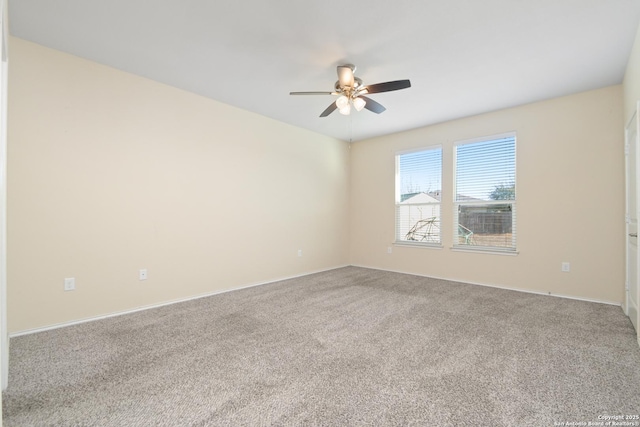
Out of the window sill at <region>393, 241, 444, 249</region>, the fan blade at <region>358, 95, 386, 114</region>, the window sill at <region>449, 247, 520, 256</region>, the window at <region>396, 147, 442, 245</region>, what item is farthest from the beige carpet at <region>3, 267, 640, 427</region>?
the fan blade at <region>358, 95, 386, 114</region>

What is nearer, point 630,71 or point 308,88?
point 630,71

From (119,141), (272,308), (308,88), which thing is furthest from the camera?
(308,88)

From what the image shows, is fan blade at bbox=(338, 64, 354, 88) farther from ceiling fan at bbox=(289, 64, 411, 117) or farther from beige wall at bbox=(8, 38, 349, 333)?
beige wall at bbox=(8, 38, 349, 333)

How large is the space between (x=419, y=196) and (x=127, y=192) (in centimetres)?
428

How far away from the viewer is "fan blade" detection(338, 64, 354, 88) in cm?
294

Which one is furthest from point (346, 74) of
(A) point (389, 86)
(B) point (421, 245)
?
(B) point (421, 245)

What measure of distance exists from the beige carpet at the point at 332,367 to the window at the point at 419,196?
1.90 meters

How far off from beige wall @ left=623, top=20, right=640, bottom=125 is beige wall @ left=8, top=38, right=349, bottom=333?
13.1ft

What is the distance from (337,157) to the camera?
19.2ft

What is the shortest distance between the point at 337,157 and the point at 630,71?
3.99 meters

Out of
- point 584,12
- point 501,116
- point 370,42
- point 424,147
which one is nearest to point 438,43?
point 370,42

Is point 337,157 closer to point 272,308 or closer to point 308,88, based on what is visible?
point 308,88

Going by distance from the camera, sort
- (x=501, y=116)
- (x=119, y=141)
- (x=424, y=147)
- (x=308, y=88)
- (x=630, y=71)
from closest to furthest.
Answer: (x=630, y=71)
(x=119, y=141)
(x=308, y=88)
(x=501, y=116)
(x=424, y=147)

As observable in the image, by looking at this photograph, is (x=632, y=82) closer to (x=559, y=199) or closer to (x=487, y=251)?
(x=559, y=199)
